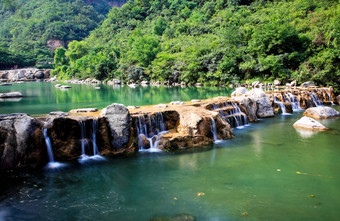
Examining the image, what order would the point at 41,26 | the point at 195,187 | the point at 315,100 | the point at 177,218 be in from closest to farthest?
the point at 177,218 → the point at 195,187 → the point at 315,100 → the point at 41,26

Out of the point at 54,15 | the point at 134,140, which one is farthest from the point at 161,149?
the point at 54,15

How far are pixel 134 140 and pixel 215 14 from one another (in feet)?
162

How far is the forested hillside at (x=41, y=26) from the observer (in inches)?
2901

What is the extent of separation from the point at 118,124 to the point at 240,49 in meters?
23.0

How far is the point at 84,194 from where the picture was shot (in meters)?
5.71

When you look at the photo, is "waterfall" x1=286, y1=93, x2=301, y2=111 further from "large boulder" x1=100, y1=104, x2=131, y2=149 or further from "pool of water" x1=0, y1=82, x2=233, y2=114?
"large boulder" x1=100, y1=104, x2=131, y2=149

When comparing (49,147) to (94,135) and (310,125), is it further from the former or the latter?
(310,125)

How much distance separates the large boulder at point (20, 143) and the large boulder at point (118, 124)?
211 centimetres

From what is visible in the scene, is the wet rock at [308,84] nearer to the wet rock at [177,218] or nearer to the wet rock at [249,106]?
A: the wet rock at [249,106]

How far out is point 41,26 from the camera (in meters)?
87.4

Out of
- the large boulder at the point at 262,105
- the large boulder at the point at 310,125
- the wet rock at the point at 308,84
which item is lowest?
the large boulder at the point at 310,125

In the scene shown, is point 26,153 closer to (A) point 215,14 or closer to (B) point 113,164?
(B) point 113,164

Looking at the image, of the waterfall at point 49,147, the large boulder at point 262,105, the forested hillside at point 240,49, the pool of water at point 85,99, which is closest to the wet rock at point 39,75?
the forested hillside at point 240,49

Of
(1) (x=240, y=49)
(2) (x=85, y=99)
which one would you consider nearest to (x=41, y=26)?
(1) (x=240, y=49)
